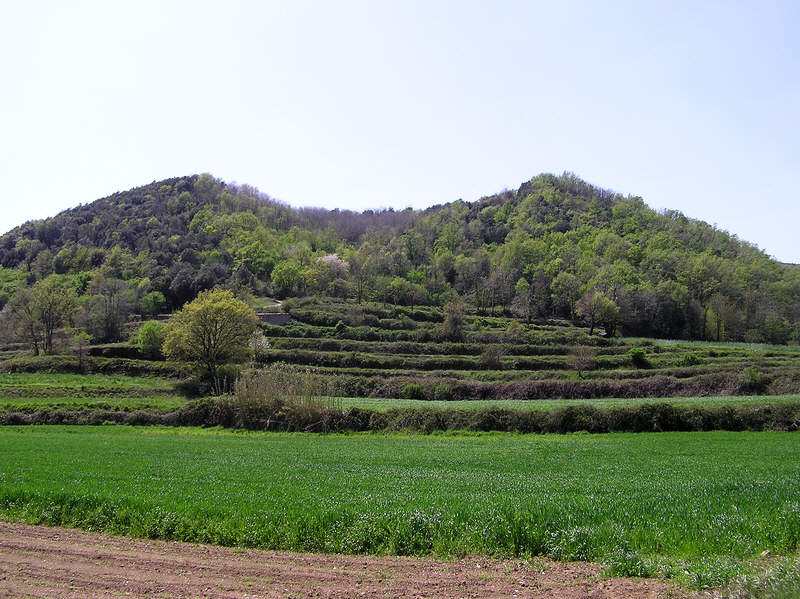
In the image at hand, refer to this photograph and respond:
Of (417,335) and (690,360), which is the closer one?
(690,360)

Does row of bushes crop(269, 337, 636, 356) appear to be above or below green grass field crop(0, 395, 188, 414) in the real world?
above

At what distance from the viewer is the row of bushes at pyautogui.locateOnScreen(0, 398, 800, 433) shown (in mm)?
36750

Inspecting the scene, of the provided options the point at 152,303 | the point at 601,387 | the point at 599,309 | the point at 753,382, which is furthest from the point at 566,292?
the point at 152,303

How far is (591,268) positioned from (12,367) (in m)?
109

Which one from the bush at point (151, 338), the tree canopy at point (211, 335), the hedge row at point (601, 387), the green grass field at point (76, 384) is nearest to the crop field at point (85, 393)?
the green grass field at point (76, 384)

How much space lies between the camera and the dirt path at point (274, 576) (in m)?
8.25

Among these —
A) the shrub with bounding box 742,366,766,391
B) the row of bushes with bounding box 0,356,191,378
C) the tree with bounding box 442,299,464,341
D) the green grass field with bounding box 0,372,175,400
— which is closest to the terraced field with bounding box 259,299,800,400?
the shrub with bounding box 742,366,766,391

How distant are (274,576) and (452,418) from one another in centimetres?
3157

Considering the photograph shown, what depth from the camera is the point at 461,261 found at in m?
137

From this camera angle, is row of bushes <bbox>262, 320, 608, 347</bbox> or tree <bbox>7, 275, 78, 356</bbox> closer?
tree <bbox>7, 275, 78, 356</bbox>

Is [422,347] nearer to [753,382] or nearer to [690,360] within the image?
[690,360]

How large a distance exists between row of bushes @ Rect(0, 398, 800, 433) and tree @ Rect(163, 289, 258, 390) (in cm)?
1301

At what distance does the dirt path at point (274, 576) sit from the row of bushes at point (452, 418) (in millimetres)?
29632

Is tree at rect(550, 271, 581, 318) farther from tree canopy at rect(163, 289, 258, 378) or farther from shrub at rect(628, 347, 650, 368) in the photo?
tree canopy at rect(163, 289, 258, 378)
